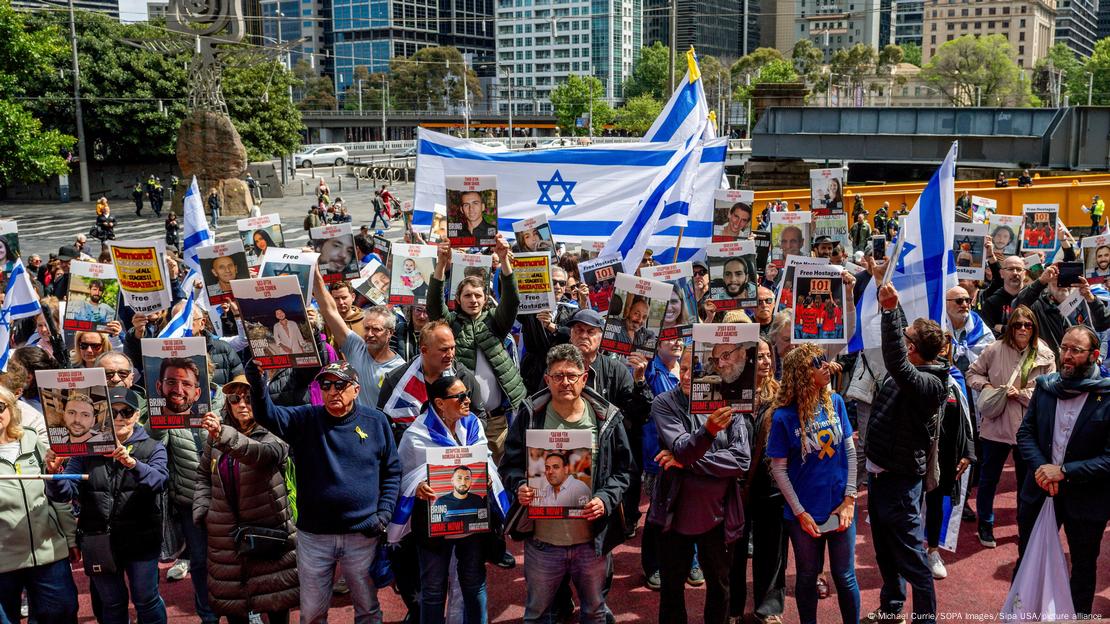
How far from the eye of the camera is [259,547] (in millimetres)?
4984

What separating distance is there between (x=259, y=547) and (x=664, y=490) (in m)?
2.06

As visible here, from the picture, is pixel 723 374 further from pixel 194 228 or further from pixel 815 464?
pixel 194 228

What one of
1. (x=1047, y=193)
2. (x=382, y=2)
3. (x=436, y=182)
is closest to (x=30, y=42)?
(x=436, y=182)

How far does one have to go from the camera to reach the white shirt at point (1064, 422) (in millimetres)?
5227

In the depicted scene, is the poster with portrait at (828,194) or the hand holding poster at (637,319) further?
the poster with portrait at (828,194)

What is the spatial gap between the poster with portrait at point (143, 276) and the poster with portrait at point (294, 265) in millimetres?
1287

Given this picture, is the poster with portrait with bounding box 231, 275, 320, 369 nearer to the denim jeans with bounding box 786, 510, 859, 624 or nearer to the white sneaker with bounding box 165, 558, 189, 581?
the white sneaker with bounding box 165, 558, 189, 581

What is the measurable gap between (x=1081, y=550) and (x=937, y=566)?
1099 mm

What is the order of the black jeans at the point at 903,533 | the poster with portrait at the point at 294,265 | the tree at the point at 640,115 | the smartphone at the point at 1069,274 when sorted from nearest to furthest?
1. the black jeans at the point at 903,533
2. the poster with portrait at the point at 294,265
3. the smartphone at the point at 1069,274
4. the tree at the point at 640,115

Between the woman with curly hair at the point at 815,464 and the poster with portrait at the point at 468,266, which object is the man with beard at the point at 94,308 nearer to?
the poster with portrait at the point at 468,266

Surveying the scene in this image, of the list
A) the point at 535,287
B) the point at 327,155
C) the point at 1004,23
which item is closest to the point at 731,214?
the point at 535,287

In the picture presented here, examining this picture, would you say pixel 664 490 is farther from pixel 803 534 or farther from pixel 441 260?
pixel 441 260

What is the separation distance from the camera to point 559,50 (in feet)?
520

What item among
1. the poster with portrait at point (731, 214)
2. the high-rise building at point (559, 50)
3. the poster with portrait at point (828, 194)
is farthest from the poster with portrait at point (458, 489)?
the high-rise building at point (559, 50)
